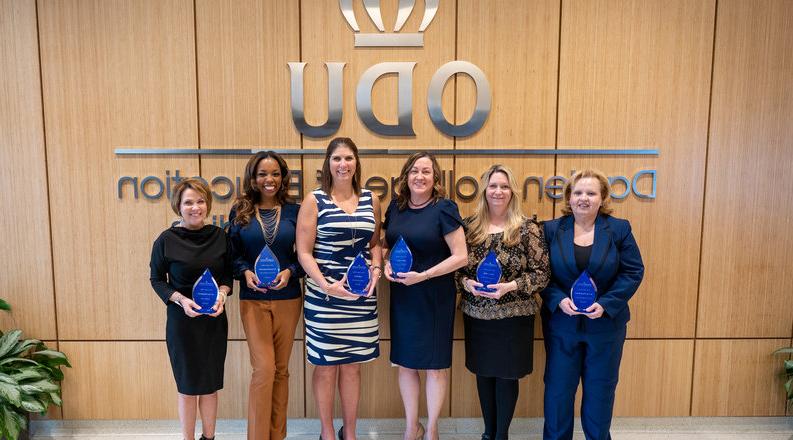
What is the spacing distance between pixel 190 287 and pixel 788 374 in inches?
154

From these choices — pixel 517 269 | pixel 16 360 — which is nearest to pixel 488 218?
pixel 517 269

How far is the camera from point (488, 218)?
95.3 inches

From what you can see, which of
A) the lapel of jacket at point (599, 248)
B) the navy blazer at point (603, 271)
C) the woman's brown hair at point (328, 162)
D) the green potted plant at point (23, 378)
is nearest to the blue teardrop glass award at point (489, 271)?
the navy blazer at point (603, 271)

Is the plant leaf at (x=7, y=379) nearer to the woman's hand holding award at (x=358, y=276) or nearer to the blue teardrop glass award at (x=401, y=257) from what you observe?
the woman's hand holding award at (x=358, y=276)

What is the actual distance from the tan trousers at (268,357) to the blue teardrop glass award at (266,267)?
0.60ft

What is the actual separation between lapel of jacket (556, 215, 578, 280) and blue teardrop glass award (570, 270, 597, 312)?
75mm

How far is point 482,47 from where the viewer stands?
2.78 m

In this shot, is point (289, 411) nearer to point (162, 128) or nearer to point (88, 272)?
point (88, 272)

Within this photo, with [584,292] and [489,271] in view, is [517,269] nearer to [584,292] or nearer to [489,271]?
[489,271]

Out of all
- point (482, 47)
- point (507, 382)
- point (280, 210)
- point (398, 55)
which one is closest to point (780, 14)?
point (482, 47)

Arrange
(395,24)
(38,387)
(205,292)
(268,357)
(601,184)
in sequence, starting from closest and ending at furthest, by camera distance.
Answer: (205,292) → (601,184) → (268,357) → (38,387) → (395,24)

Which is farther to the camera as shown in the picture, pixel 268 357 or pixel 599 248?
pixel 268 357

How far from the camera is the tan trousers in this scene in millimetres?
2387

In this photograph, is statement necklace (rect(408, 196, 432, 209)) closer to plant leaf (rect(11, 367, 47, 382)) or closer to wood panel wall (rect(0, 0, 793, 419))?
wood panel wall (rect(0, 0, 793, 419))
